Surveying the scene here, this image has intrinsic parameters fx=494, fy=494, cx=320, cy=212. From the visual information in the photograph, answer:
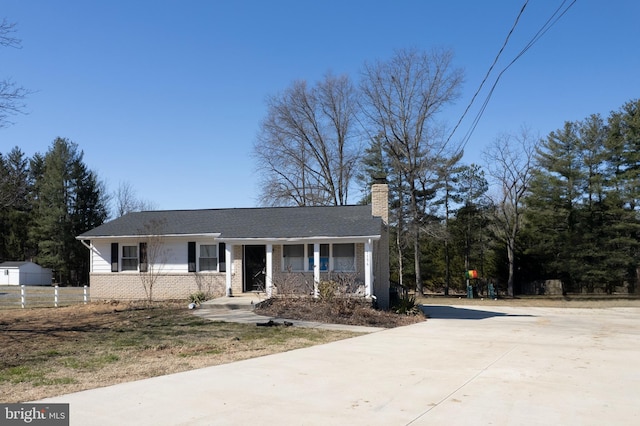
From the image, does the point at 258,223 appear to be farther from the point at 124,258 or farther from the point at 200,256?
the point at 124,258

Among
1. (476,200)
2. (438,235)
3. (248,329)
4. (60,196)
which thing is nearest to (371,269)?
(248,329)

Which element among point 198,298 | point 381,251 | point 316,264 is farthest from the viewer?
point 381,251

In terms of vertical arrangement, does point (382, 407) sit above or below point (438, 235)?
below

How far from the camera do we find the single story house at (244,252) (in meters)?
19.5

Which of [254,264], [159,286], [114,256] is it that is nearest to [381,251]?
[254,264]

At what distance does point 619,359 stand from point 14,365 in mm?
11308

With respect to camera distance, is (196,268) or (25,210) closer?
(196,268)

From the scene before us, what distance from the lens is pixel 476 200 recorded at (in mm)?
41031

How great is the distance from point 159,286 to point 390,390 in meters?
17.7

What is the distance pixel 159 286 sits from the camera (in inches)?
882

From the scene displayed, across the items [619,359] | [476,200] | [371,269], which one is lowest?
[619,359]

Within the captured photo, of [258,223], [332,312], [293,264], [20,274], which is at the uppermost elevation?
[258,223]

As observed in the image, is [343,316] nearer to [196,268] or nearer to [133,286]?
[196,268]

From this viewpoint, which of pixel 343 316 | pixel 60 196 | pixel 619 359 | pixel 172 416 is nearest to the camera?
pixel 172 416
